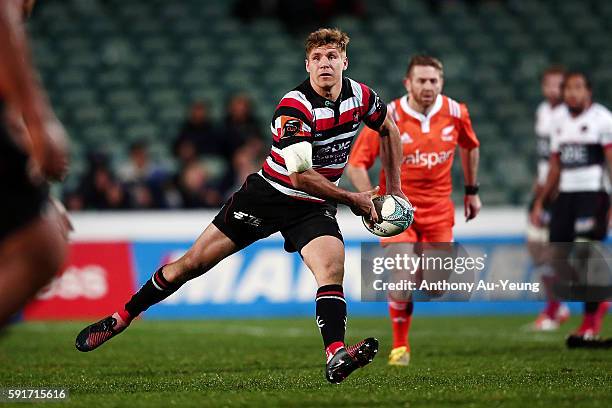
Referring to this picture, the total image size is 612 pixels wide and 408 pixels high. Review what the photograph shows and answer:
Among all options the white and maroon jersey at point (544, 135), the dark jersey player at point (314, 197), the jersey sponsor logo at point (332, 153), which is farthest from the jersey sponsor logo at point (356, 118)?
the white and maroon jersey at point (544, 135)

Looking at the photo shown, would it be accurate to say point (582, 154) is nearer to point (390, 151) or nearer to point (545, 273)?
point (545, 273)

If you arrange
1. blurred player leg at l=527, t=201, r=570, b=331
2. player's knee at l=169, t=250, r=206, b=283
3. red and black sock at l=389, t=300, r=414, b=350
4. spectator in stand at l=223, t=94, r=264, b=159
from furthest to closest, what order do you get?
spectator in stand at l=223, t=94, r=264, b=159 < blurred player leg at l=527, t=201, r=570, b=331 < red and black sock at l=389, t=300, r=414, b=350 < player's knee at l=169, t=250, r=206, b=283

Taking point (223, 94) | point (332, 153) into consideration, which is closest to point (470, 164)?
point (332, 153)

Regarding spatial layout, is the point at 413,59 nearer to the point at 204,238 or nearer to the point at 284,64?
the point at 204,238

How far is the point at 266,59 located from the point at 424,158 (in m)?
11.4

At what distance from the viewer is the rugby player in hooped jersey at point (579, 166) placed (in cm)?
1062

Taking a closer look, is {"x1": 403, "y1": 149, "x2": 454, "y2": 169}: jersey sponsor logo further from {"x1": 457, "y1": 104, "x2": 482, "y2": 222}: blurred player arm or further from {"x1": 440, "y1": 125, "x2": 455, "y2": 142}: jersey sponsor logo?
{"x1": 457, "y1": 104, "x2": 482, "y2": 222}: blurred player arm

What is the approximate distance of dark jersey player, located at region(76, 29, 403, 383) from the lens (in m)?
6.75

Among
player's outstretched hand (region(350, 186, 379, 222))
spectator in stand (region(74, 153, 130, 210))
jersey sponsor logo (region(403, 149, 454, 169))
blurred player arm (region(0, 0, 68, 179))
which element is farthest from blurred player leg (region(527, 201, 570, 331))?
blurred player arm (region(0, 0, 68, 179))

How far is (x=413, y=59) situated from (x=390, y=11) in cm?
1281

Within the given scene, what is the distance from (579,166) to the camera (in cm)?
1082

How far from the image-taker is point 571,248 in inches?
434

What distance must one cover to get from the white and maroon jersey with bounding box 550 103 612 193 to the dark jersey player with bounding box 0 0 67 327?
7068 millimetres

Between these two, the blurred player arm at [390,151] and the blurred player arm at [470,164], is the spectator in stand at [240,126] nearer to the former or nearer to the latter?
the blurred player arm at [470,164]
